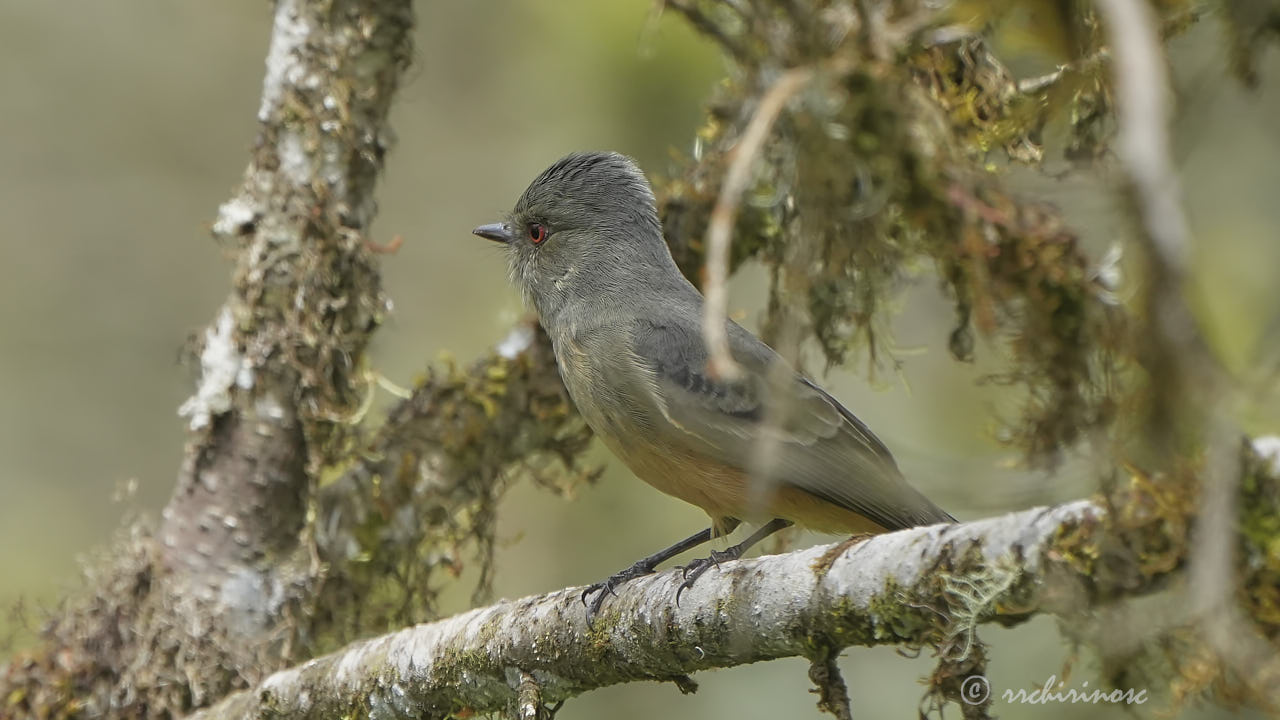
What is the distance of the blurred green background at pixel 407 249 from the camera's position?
6.62 metres

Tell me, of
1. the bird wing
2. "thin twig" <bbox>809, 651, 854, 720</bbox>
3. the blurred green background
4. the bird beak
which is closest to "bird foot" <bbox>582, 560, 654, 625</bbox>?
the bird wing

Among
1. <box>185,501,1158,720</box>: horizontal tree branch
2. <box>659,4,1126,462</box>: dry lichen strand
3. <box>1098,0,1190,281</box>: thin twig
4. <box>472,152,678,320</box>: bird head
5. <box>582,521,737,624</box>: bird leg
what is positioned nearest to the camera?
<box>1098,0,1190,281</box>: thin twig

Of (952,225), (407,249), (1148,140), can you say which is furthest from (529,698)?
(407,249)

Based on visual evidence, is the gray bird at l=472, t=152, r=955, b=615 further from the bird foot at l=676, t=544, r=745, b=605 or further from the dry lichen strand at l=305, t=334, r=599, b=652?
the dry lichen strand at l=305, t=334, r=599, b=652

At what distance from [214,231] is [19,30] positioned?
6.14 metres

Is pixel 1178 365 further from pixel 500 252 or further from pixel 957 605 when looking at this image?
pixel 500 252

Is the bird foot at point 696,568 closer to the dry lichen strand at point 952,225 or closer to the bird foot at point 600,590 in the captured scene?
the bird foot at point 600,590

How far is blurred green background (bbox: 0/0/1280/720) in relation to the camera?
21.7ft

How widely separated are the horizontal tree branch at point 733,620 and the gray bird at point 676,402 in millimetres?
169

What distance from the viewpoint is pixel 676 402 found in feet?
13.9

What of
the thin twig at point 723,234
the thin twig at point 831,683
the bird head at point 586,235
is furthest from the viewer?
the bird head at point 586,235

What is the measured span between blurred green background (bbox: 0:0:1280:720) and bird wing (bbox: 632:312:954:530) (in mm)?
1607

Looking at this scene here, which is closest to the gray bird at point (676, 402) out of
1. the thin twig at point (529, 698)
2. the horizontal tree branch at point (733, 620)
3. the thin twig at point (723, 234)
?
the horizontal tree branch at point (733, 620)

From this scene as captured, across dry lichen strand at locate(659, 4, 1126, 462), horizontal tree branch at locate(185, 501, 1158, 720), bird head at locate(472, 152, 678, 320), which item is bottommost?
horizontal tree branch at locate(185, 501, 1158, 720)
